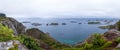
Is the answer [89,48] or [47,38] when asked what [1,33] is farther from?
[47,38]

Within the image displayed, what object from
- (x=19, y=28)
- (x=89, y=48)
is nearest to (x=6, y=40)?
(x=89, y=48)

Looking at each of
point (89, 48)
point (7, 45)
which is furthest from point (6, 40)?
point (89, 48)

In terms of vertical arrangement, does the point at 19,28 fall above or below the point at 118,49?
below

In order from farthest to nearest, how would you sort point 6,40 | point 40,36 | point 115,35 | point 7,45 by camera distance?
point 40,36 → point 115,35 → point 6,40 → point 7,45

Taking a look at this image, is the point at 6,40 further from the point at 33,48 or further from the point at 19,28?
the point at 19,28

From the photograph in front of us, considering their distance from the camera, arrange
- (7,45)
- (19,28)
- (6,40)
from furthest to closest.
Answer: (19,28) → (6,40) → (7,45)


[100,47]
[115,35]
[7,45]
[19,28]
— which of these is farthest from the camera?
[19,28]

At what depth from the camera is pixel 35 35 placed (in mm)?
185500

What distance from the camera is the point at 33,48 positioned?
6662 cm

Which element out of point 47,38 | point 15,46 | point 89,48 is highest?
point 15,46

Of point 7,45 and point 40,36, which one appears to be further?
point 40,36

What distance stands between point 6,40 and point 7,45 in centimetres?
508

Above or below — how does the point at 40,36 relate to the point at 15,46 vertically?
below

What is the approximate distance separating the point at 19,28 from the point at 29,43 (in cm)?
11073
